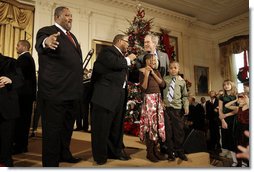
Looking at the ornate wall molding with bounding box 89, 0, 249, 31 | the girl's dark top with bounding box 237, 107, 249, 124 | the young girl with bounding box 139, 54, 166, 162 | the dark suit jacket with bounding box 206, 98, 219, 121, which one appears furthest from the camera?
the ornate wall molding with bounding box 89, 0, 249, 31

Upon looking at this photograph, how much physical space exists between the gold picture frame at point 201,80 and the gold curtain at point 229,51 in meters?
0.34

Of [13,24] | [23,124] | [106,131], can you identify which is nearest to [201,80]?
[106,131]

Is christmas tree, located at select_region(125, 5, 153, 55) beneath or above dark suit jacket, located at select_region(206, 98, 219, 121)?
above

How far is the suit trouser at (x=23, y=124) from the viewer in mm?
2607

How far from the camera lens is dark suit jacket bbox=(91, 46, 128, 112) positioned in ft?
7.19

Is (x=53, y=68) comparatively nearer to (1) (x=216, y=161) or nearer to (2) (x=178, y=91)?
(2) (x=178, y=91)

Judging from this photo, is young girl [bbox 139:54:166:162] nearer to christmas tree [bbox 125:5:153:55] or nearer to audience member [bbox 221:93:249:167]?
audience member [bbox 221:93:249:167]

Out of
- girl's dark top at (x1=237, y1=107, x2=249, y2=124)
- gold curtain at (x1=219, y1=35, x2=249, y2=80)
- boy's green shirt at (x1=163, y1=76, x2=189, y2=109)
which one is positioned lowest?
girl's dark top at (x1=237, y1=107, x2=249, y2=124)

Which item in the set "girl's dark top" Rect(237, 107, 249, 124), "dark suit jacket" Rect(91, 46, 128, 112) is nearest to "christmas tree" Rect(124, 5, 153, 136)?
"dark suit jacket" Rect(91, 46, 128, 112)

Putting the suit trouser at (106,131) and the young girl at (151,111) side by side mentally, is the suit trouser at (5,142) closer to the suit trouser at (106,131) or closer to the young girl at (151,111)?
the suit trouser at (106,131)

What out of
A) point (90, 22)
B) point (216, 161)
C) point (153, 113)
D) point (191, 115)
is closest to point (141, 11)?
point (90, 22)

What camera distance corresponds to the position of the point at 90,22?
546 cm

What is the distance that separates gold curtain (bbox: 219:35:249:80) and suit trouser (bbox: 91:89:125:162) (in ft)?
5.10

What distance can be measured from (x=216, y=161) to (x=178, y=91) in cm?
104
